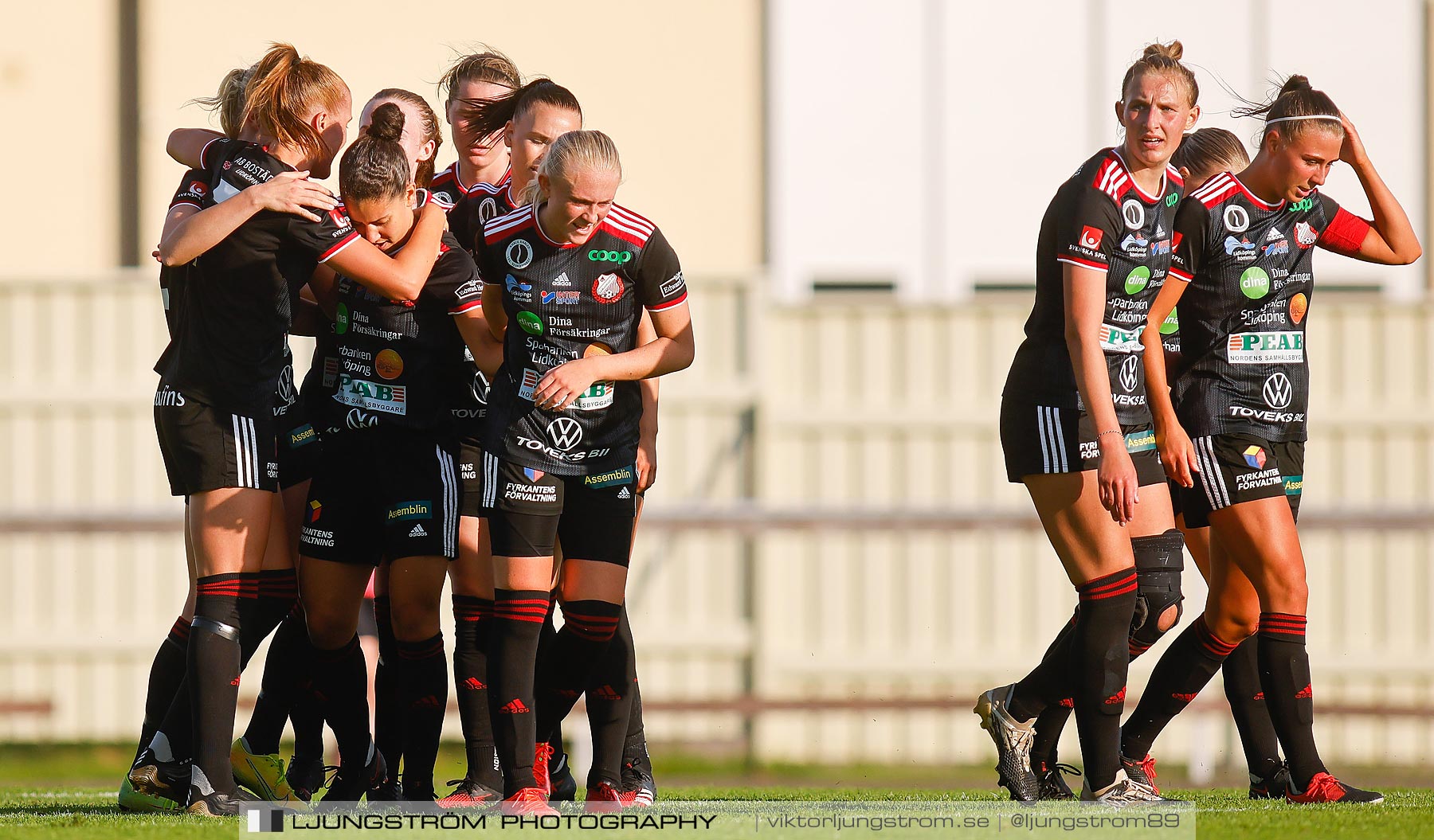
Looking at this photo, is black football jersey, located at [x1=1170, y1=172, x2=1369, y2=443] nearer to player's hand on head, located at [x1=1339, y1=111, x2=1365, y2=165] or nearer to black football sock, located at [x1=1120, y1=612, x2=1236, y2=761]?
player's hand on head, located at [x1=1339, y1=111, x2=1365, y2=165]

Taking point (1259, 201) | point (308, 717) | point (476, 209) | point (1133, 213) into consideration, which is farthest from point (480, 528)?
point (1259, 201)

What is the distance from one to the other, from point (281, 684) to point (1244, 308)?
3087 mm

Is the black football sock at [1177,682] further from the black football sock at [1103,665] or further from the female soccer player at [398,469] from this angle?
the female soccer player at [398,469]

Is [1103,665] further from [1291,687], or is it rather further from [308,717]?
[308,717]

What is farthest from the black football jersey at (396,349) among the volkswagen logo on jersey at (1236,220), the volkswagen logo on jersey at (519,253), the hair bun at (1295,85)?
the hair bun at (1295,85)

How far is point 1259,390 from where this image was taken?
4949 millimetres

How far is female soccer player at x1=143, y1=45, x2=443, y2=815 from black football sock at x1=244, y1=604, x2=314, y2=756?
16.2 inches

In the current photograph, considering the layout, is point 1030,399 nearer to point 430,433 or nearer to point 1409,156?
point 430,433

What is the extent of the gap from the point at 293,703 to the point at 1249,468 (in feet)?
9.61

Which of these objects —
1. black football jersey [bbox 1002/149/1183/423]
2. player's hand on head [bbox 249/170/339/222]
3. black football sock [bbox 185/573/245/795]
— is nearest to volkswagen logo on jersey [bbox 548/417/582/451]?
player's hand on head [bbox 249/170/339/222]

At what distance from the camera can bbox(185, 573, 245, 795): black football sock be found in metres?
4.63

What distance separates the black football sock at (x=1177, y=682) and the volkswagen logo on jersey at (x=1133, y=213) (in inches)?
50.8

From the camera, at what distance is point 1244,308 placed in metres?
4.96

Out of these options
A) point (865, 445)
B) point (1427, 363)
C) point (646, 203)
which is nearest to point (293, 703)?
point (865, 445)
